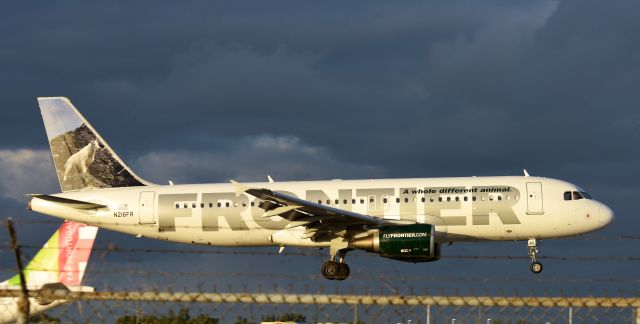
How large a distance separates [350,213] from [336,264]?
319 centimetres

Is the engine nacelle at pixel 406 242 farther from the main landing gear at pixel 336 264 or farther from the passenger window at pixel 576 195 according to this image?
the passenger window at pixel 576 195

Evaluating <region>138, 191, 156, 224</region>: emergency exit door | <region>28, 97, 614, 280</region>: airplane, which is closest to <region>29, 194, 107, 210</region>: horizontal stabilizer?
<region>28, 97, 614, 280</region>: airplane

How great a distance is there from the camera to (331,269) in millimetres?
44594

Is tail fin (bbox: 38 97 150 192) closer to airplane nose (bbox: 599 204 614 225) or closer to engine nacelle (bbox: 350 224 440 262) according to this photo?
engine nacelle (bbox: 350 224 440 262)

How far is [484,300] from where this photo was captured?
49.3 ft

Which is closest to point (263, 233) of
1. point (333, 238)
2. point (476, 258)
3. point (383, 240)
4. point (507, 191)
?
point (333, 238)

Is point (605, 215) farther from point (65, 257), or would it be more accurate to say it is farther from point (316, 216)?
point (65, 257)

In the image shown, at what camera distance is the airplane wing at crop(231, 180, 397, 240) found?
41.8 metres

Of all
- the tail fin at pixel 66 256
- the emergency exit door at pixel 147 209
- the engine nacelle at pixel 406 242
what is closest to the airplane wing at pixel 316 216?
the engine nacelle at pixel 406 242

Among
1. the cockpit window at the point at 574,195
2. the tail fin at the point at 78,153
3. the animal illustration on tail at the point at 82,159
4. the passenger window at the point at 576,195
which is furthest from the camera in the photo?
the animal illustration on tail at the point at 82,159

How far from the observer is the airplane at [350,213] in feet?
142

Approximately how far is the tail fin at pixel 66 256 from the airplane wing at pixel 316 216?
7.15m

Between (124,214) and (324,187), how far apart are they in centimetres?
952

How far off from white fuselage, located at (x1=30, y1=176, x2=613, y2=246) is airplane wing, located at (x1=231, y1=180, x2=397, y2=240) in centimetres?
131
